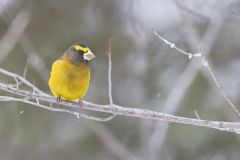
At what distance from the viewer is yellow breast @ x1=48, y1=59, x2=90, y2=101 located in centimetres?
482

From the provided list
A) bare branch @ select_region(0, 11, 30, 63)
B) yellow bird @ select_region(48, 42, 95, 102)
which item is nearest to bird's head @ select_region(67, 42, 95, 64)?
yellow bird @ select_region(48, 42, 95, 102)

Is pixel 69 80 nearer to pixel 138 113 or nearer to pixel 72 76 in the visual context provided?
pixel 72 76

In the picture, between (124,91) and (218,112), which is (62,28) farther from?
(218,112)

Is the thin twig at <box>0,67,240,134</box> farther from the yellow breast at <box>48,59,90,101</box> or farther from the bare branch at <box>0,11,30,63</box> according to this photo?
the bare branch at <box>0,11,30,63</box>

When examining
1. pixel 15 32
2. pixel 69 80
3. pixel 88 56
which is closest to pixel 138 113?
pixel 69 80

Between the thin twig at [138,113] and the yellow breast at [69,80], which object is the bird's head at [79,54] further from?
the thin twig at [138,113]

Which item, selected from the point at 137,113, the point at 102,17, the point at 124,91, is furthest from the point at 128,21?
the point at 137,113

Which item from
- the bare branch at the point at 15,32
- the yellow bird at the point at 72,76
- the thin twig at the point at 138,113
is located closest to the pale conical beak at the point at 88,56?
the yellow bird at the point at 72,76

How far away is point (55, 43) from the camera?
26.5 feet

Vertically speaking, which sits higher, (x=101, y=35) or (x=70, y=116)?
(x=101, y=35)

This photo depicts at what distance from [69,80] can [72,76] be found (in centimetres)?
4

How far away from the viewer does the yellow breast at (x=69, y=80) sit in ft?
15.8

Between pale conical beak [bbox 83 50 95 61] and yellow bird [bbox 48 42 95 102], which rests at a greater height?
pale conical beak [bbox 83 50 95 61]

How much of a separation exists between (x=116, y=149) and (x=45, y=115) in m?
1.24
